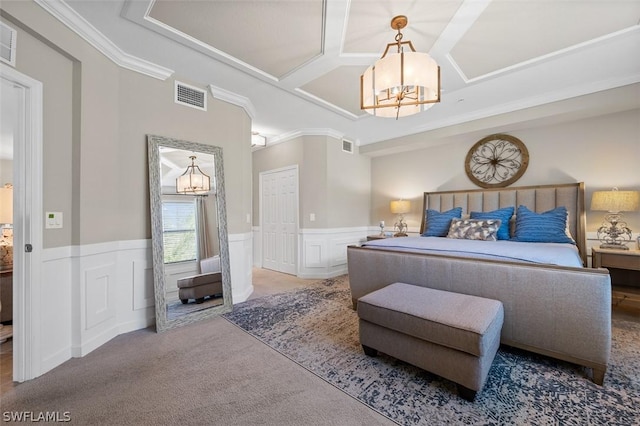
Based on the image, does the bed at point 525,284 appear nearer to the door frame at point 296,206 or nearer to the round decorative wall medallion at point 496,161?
the round decorative wall medallion at point 496,161

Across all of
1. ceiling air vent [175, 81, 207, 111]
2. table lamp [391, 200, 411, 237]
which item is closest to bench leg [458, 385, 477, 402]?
table lamp [391, 200, 411, 237]

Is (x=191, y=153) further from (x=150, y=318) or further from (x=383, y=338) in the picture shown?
(x=383, y=338)

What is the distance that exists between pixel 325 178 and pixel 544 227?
10.5 feet

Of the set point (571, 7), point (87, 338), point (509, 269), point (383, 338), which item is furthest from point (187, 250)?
point (571, 7)

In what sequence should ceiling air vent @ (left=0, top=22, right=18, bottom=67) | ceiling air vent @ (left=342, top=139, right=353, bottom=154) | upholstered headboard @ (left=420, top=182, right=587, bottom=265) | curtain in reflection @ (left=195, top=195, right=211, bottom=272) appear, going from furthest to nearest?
ceiling air vent @ (left=342, top=139, right=353, bottom=154) < upholstered headboard @ (left=420, top=182, right=587, bottom=265) < curtain in reflection @ (left=195, top=195, right=211, bottom=272) < ceiling air vent @ (left=0, top=22, right=18, bottom=67)

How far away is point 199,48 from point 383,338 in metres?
2.99

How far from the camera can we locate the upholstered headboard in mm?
3422

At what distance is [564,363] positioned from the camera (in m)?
2.04

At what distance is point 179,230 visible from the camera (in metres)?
2.93

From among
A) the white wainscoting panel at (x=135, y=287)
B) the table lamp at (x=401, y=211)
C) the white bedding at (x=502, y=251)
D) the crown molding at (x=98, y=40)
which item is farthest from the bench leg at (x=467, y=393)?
the crown molding at (x=98, y=40)

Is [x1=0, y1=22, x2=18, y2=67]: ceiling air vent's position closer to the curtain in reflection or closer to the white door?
the curtain in reflection

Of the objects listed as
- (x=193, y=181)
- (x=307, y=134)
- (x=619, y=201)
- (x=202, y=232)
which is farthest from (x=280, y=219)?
(x=619, y=201)

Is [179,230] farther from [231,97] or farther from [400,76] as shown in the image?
[400,76]

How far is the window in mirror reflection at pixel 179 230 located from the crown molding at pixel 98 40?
1357 millimetres
